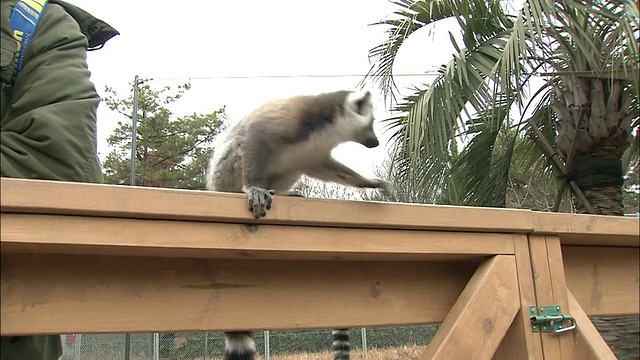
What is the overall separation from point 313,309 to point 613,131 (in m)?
5.22

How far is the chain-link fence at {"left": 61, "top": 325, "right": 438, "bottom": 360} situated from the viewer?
23.1 feet

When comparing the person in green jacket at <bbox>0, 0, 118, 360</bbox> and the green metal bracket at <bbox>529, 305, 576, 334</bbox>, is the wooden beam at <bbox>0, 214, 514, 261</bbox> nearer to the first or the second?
the green metal bracket at <bbox>529, 305, 576, 334</bbox>

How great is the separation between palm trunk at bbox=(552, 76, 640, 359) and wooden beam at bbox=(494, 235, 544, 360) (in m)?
4.52

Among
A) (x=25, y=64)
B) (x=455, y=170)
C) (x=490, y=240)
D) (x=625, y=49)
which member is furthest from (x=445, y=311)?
(x=455, y=170)

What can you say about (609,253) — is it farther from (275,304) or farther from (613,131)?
(613,131)

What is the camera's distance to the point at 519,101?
5.23m

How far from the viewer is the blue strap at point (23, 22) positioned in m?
1.60

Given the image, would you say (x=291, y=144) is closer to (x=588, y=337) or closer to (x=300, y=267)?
(x=300, y=267)

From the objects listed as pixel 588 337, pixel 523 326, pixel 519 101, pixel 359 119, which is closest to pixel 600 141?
pixel 519 101

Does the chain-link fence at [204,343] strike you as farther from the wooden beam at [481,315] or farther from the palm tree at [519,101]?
the wooden beam at [481,315]

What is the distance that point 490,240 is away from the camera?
5.49 ft

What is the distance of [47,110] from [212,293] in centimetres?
70

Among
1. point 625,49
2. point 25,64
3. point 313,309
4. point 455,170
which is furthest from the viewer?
point 455,170

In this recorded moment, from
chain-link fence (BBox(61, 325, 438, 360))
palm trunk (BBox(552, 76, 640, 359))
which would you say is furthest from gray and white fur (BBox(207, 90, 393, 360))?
chain-link fence (BBox(61, 325, 438, 360))
